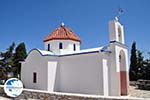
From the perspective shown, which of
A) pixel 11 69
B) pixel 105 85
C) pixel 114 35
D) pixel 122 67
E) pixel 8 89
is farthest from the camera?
pixel 11 69

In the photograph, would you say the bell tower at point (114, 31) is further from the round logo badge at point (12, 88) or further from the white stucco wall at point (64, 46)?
the round logo badge at point (12, 88)

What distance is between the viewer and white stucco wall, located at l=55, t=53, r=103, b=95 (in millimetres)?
19953

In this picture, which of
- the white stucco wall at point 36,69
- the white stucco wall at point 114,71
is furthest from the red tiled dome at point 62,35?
the white stucco wall at point 114,71

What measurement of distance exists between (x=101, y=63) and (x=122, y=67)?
13.3 ft

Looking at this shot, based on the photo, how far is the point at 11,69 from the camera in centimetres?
3875

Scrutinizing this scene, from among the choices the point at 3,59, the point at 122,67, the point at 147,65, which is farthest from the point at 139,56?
the point at 3,59

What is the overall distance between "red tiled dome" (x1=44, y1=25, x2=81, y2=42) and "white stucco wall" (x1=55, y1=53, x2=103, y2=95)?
4026 mm

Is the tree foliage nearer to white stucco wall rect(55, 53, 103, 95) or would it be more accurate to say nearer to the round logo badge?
white stucco wall rect(55, 53, 103, 95)

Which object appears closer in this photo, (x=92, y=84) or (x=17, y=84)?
(x=17, y=84)

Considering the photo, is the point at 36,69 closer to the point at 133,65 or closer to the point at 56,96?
the point at 56,96

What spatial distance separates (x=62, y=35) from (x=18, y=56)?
53.1 feet

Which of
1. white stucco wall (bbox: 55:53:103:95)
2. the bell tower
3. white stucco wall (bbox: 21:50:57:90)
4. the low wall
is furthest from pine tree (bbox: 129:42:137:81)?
the low wall

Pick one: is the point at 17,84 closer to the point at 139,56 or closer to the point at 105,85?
Answer: the point at 105,85

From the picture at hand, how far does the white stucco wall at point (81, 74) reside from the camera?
786 inches
